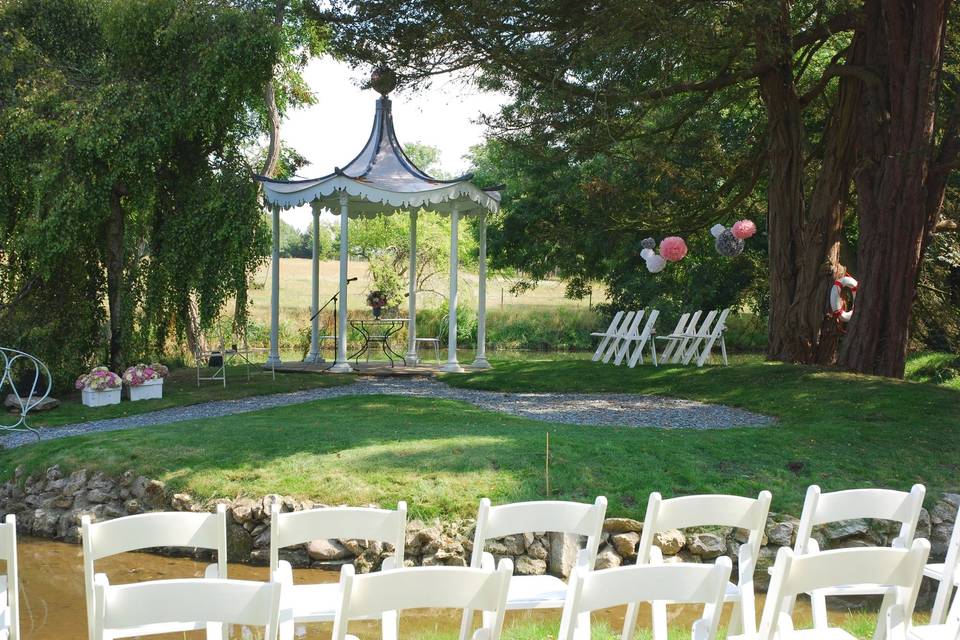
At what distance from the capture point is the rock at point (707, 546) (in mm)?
6488

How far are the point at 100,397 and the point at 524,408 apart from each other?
215 inches

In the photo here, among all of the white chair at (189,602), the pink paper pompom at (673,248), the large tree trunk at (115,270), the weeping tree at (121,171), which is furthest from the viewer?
the pink paper pompom at (673,248)

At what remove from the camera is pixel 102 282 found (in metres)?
13.4

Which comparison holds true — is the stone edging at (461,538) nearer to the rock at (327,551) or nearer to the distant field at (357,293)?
the rock at (327,551)

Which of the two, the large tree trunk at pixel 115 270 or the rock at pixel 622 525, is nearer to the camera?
the rock at pixel 622 525

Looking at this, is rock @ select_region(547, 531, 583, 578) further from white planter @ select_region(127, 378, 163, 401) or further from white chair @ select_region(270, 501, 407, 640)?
white planter @ select_region(127, 378, 163, 401)

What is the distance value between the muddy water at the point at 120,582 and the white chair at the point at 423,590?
2301 mm

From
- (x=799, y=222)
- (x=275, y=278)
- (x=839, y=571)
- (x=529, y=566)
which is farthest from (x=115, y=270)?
(x=839, y=571)

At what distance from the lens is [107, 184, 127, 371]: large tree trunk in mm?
12898

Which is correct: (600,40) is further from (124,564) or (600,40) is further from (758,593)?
(124,564)

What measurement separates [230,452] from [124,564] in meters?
1.50

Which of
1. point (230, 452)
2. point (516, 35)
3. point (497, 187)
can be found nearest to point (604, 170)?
point (497, 187)

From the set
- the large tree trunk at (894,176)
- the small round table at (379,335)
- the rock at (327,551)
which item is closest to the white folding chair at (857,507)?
the rock at (327,551)

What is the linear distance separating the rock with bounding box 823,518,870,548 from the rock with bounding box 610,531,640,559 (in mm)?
1455
